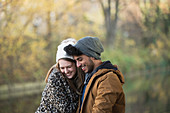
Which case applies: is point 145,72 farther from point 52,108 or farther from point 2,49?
point 52,108

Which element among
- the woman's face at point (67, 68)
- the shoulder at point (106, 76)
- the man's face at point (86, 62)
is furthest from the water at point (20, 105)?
the shoulder at point (106, 76)

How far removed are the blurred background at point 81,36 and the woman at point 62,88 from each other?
14.5ft

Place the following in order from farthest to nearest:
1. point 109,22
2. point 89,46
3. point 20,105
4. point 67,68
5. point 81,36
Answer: point 109,22
point 81,36
point 20,105
point 67,68
point 89,46

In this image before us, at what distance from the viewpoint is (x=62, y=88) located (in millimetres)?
2180

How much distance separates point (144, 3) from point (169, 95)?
731 cm

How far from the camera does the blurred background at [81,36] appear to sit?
28.7 feet

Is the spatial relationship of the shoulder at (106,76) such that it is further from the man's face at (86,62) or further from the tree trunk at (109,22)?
the tree trunk at (109,22)

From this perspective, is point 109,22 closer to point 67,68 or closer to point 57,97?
point 67,68

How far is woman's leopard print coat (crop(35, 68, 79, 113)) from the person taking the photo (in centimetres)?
213

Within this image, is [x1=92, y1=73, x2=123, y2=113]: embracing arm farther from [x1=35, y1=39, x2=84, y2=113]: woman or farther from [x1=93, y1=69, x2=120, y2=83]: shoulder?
[x1=35, y1=39, x2=84, y2=113]: woman

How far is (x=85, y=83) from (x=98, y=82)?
216 mm

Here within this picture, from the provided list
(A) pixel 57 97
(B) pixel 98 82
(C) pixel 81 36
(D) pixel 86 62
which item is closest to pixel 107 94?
(B) pixel 98 82

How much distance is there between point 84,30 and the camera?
13.8 meters

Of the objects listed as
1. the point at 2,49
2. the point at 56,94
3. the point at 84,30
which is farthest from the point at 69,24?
the point at 56,94
